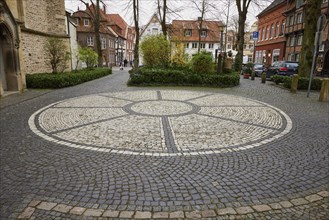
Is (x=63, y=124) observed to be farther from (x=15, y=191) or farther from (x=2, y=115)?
(x=15, y=191)

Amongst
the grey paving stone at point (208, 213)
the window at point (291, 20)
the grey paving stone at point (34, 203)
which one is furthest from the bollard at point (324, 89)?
the window at point (291, 20)

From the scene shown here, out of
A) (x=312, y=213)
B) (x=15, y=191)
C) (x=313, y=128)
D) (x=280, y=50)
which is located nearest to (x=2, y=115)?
(x=15, y=191)

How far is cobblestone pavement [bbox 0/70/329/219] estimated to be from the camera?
10.0 ft

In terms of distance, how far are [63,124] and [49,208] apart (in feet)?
13.4

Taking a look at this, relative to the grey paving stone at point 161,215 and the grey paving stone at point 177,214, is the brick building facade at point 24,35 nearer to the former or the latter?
the grey paving stone at point 161,215

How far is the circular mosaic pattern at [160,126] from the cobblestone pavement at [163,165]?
1.1 inches

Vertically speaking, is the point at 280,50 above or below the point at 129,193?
above

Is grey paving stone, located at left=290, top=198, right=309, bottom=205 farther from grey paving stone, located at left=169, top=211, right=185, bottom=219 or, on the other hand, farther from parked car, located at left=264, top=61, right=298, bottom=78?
parked car, located at left=264, top=61, right=298, bottom=78

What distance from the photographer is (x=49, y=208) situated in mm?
3000

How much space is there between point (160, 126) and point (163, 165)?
2.43 meters

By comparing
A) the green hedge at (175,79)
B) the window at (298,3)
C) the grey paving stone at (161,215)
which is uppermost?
the window at (298,3)

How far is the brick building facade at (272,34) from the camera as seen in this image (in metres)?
37.0

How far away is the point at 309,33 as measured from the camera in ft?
48.4

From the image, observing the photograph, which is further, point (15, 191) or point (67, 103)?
point (67, 103)
